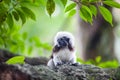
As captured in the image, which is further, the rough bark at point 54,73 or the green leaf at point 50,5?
the green leaf at point 50,5

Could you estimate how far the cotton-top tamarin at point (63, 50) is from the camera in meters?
4.35

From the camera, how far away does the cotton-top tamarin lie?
435 cm

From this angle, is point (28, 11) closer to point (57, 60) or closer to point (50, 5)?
point (50, 5)

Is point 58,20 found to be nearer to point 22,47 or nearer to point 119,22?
point 119,22

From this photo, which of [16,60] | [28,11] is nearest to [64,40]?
[28,11]

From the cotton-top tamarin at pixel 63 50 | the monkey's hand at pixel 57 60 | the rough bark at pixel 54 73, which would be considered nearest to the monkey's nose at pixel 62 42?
the cotton-top tamarin at pixel 63 50

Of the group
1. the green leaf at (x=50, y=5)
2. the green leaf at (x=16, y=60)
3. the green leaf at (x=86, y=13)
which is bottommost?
the green leaf at (x=16, y=60)

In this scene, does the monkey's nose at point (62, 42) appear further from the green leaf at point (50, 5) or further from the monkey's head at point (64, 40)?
the green leaf at point (50, 5)

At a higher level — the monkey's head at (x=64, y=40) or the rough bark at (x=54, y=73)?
the monkey's head at (x=64, y=40)

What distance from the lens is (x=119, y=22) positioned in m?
9.16

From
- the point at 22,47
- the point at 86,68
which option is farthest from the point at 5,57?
the point at 86,68

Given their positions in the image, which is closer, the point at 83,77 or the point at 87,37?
the point at 83,77

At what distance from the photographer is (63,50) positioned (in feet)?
14.5

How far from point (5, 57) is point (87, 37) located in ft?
12.3
